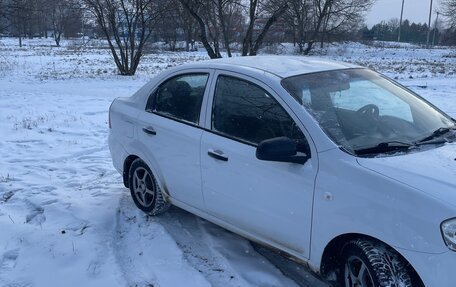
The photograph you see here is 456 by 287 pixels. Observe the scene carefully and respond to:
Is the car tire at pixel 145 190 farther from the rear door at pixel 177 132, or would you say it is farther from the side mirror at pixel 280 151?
the side mirror at pixel 280 151

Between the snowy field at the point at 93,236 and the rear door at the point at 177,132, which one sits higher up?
the rear door at the point at 177,132

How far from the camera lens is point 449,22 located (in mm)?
46094

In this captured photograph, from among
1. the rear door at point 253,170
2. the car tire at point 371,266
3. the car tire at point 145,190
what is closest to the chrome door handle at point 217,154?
the rear door at point 253,170

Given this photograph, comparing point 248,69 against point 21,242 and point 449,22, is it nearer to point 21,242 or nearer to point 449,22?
point 21,242

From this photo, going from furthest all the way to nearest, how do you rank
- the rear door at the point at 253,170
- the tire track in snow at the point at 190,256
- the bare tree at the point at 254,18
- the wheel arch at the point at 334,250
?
the bare tree at the point at 254,18 < the tire track in snow at the point at 190,256 < the rear door at the point at 253,170 < the wheel arch at the point at 334,250

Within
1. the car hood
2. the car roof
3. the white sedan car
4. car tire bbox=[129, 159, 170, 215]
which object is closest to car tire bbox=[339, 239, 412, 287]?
the white sedan car

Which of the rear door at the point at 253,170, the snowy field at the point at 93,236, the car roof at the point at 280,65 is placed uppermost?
the car roof at the point at 280,65

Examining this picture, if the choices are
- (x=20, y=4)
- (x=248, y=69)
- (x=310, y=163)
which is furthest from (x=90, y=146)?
(x=20, y=4)

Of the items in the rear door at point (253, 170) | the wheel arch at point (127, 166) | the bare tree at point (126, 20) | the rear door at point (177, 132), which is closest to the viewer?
the rear door at point (253, 170)

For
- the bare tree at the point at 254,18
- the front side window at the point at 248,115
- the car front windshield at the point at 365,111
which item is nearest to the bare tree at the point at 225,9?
the bare tree at the point at 254,18

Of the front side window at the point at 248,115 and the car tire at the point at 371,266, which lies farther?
the front side window at the point at 248,115

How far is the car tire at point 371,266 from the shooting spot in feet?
8.81

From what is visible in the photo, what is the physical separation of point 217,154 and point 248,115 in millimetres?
398

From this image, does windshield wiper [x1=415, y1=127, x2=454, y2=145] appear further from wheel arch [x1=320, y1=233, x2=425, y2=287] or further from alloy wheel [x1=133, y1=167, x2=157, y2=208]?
alloy wheel [x1=133, y1=167, x2=157, y2=208]
